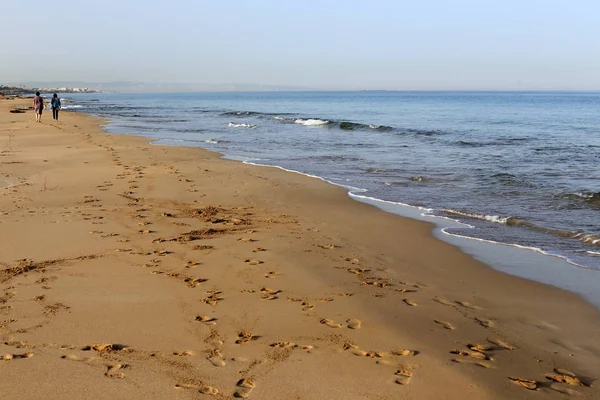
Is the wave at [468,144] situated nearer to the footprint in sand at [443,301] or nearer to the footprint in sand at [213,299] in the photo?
the footprint in sand at [443,301]

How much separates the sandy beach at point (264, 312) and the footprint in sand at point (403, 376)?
0.11 ft

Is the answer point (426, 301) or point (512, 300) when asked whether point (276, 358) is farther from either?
point (512, 300)

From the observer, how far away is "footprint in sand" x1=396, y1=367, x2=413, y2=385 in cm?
393

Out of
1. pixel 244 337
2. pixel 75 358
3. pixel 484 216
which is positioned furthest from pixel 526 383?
pixel 484 216

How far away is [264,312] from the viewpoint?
16.9 ft

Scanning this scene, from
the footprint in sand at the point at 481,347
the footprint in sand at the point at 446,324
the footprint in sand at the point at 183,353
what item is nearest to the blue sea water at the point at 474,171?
the footprint in sand at the point at 446,324

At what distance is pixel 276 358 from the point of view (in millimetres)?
4230

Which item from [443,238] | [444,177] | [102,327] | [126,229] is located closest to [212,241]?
[126,229]

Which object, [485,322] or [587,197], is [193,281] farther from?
[587,197]

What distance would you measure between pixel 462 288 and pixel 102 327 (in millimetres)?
3786

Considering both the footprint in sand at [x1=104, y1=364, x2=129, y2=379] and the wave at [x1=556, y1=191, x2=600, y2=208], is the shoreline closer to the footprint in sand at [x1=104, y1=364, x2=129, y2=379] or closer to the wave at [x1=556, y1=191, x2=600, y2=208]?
the wave at [x1=556, y1=191, x2=600, y2=208]

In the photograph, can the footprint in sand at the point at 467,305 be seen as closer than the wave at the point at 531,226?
Yes

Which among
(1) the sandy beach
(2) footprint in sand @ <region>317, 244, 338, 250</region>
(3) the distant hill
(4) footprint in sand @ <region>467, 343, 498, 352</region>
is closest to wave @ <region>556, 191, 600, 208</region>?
(1) the sandy beach

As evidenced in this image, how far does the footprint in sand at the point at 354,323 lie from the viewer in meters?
4.91
